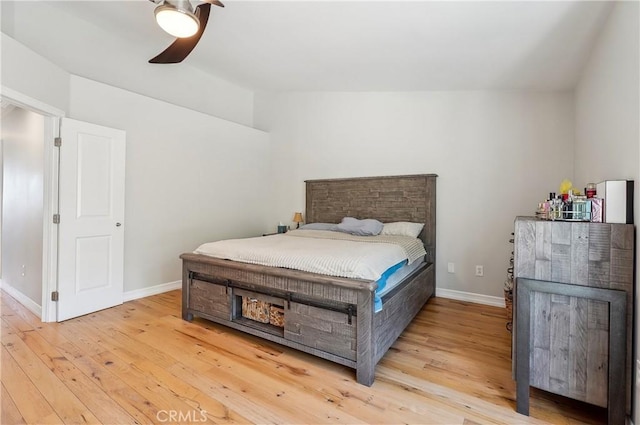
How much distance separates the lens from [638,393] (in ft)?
4.47

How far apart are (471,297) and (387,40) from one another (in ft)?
9.45

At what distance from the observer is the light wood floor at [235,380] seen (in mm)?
1588

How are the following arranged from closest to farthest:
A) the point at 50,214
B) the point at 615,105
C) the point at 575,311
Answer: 1. the point at 575,311
2. the point at 615,105
3. the point at 50,214

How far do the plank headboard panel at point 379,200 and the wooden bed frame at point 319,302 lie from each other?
0.02 meters

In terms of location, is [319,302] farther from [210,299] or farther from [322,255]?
[210,299]

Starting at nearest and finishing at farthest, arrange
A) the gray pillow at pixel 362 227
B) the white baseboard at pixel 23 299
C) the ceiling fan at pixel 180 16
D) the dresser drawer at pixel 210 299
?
the ceiling fan at pixel 180 16, the dresser drawer at pixel 210 299, the white baseboard at pixel 23 299, the gray pillow at pixel 362 227

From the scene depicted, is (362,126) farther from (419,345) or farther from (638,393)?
(638,393)

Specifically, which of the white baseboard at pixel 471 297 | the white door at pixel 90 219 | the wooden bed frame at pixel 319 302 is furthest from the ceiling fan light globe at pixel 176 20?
the white baseboard at pixel 471 297

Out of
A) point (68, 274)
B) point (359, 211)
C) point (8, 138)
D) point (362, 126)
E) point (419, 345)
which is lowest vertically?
point (419, 345)

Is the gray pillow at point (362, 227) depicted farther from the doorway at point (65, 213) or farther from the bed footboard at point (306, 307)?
the doorway at point (65, 213)

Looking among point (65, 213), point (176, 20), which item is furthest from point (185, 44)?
point (65, 213)

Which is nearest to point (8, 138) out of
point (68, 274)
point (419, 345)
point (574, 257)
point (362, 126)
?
point (68, 274)

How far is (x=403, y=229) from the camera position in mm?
3521

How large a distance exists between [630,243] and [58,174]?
4156 millimetres
